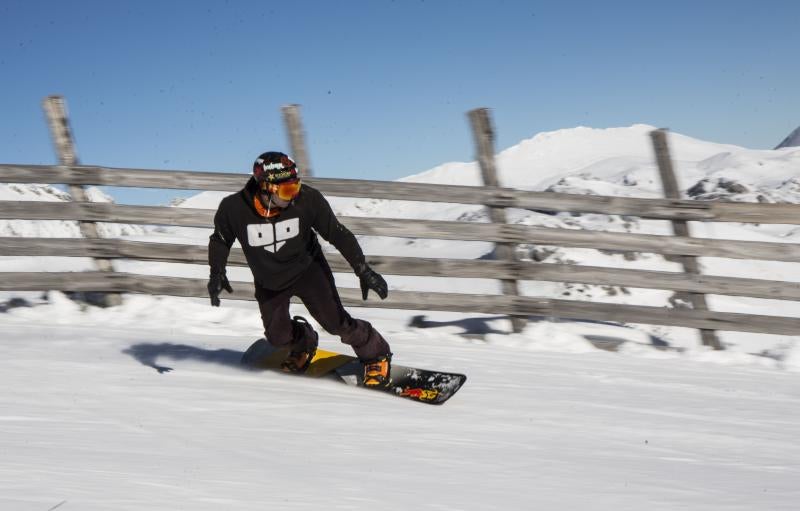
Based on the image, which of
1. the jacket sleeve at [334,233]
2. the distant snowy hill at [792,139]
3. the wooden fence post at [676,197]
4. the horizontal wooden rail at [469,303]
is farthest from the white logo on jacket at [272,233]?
the distant snowy hill at [792,139]

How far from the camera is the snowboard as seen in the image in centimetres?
470

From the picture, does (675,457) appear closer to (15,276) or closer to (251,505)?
(251,505)

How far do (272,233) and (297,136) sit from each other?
2607 millimetres

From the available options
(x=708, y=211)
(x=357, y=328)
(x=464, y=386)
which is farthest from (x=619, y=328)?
(x=357, y=328)

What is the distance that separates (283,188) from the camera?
14.3ft

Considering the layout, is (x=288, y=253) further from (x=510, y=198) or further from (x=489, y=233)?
(x=510, y=198)

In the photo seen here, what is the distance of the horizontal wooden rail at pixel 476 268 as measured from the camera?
22.1 feet

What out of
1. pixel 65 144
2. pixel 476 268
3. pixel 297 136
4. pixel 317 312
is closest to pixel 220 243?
pixel 317 312

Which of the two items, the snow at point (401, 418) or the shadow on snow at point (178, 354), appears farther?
the shadow on snow at point (178, 354)

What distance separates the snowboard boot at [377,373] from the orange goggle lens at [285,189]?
3.76 feet

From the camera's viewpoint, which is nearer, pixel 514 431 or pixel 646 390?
pixel 514 431

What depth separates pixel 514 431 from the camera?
13.3 ft

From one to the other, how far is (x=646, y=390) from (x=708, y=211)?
82.2 inches

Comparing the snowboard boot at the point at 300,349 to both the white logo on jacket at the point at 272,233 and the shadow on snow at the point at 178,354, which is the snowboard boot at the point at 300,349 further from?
the white logo on jacket at the point at 272,233
